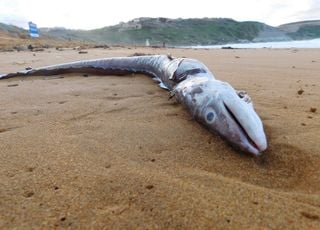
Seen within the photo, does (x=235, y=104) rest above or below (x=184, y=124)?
above

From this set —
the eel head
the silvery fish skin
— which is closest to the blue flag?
the silvery fish skin

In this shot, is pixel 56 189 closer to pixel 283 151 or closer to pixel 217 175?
pixel 217 175

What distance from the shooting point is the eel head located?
2091mm

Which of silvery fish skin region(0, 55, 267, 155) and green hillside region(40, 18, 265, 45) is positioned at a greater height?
silvery fish skin region(0, 55, 267, 155)

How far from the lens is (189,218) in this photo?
1.40 metres

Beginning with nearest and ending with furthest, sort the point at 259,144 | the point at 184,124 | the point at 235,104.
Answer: the point at 259,144, the point at 235,104, the point at 184,124

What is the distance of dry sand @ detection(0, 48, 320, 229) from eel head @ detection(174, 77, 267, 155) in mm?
66

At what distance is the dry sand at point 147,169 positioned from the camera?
1.42m

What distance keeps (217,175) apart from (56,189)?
2.55ft

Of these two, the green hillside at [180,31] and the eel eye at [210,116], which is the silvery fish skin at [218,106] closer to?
the eel eye at [210,116]

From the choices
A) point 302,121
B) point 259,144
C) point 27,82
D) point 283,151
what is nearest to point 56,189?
point 259,144

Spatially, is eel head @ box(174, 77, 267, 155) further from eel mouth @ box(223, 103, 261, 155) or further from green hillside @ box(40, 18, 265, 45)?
green hillside @ box(40, 18, 265, 45)

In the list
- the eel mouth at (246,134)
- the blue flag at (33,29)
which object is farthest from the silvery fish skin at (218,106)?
the blue flag at (33,29)

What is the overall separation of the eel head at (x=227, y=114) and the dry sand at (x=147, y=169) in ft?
0.22
